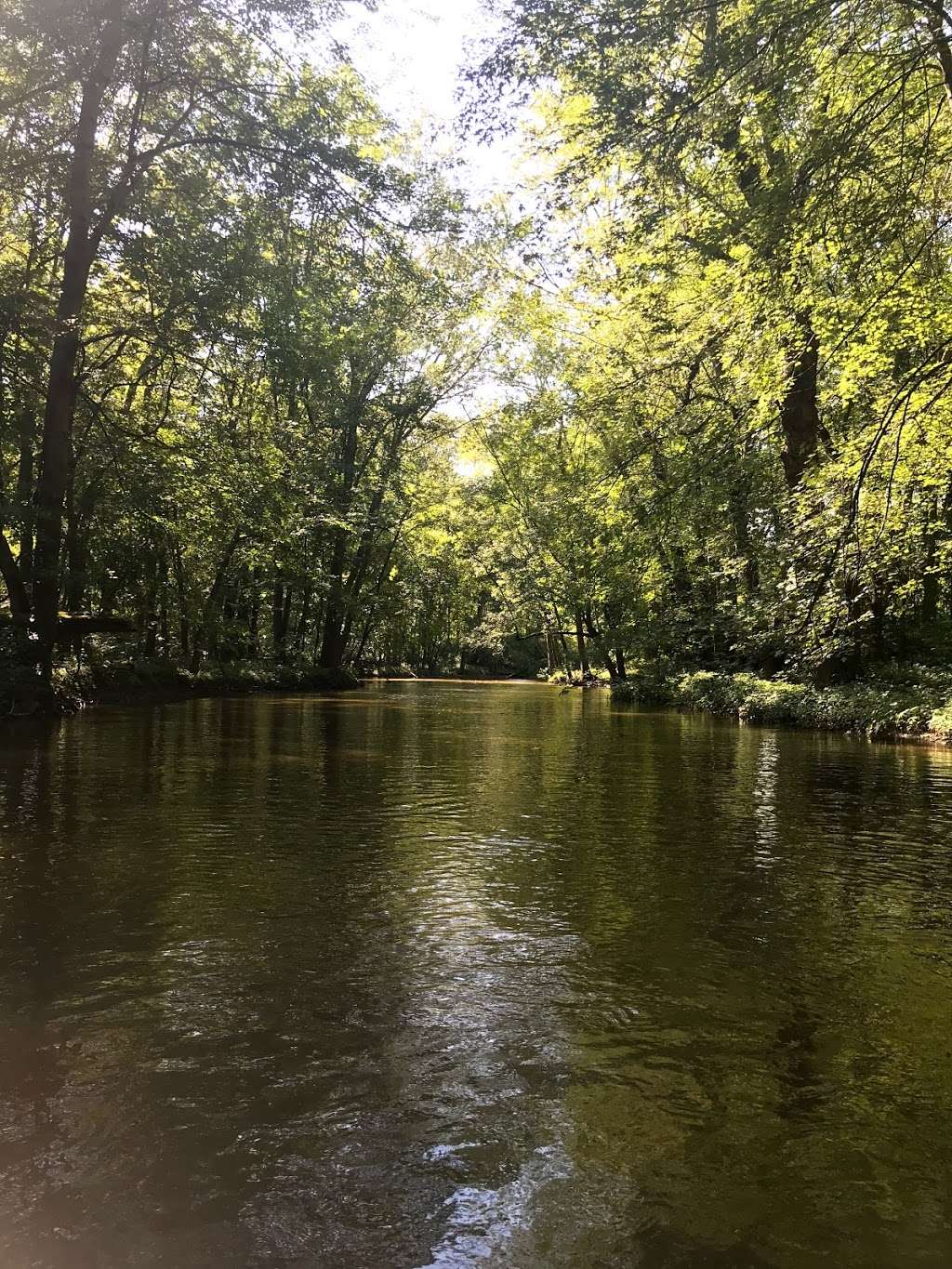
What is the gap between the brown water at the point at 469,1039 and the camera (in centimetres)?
227

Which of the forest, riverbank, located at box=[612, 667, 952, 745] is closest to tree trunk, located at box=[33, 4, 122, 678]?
the forest

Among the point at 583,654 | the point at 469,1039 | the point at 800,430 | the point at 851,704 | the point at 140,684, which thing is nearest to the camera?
the point at 469,1039

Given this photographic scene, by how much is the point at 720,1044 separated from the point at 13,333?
53.7ft

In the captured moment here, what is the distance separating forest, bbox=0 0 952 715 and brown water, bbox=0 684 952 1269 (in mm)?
6623

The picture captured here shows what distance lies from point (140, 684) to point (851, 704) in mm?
16467

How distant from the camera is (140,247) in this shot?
14.6 m

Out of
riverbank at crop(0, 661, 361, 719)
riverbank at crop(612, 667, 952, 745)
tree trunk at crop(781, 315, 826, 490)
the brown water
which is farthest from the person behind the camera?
tree trunk at crop(781, 315, 826, 490)

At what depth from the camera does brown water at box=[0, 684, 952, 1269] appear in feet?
7.46

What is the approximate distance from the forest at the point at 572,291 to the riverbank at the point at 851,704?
1.03m

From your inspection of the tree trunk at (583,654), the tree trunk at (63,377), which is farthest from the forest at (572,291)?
the tree trunk at (583,654)

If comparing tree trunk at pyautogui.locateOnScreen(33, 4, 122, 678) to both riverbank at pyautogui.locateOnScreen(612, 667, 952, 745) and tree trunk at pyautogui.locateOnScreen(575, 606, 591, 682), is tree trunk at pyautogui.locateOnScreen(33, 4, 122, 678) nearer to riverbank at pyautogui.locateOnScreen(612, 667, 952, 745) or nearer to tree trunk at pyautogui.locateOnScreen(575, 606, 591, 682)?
riverbank at pyautogui.locateOnScreen(612, 667, 952, 745)

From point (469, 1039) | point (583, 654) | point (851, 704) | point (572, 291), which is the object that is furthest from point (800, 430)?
point (583, 654)

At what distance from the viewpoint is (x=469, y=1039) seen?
333 cm

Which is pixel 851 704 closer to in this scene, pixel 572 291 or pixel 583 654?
pixel 572 291
